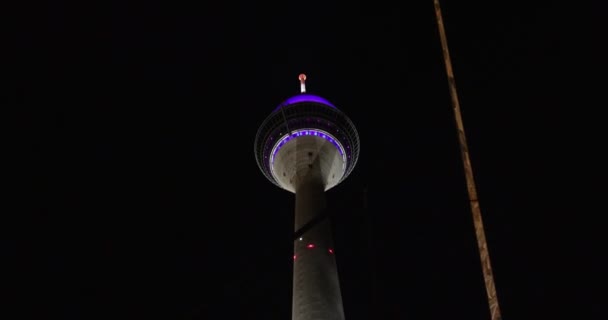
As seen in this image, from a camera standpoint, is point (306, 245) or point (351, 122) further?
point (351, 122)

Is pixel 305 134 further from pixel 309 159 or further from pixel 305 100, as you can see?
pixel 305 100

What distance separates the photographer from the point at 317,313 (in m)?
33.0

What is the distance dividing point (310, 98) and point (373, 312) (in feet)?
135

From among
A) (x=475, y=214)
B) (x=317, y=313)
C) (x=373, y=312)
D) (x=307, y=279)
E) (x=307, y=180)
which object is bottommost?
(x=373, y=312)

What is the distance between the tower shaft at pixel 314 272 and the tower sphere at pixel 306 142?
4596mm

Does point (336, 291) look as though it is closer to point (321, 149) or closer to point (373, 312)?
point (321, 149)

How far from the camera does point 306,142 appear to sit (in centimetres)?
4584

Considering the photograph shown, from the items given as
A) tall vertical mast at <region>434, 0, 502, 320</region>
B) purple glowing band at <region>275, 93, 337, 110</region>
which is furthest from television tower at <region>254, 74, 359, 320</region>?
tall vertical mast at <region>434, 0, 502, 320</region>

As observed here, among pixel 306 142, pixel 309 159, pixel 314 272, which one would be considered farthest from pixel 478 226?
pixel 306 142

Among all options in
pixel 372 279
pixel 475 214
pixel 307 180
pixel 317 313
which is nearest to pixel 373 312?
pixel 372 279

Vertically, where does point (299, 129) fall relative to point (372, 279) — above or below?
above

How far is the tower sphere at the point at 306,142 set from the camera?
4516 centimetres

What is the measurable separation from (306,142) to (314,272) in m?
14.3

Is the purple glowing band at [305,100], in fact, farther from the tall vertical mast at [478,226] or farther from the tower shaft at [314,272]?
the tall vertical mast at [478,226]
